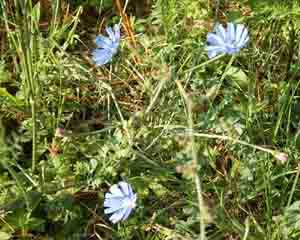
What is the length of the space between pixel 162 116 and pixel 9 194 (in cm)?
42

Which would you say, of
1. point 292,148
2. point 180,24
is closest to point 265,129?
point 292,148

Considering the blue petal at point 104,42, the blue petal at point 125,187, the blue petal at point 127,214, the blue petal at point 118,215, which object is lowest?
the blue petal at point 118,215

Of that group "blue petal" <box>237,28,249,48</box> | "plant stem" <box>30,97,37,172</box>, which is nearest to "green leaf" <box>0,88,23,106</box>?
"plant stem" <box>30,97,37,172</box>

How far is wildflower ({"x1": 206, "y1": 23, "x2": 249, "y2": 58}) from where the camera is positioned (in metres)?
1.64

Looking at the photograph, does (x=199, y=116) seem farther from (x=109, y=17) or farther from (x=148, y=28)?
(x=109, y=17)

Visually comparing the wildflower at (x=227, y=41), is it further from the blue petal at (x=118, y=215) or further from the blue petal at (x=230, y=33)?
the blue petal at (x=118, y=215)

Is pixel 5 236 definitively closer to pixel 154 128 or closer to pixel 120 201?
pixel 120 201

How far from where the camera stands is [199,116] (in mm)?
1787

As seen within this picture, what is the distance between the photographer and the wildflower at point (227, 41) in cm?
164

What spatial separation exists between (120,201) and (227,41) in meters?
0.44

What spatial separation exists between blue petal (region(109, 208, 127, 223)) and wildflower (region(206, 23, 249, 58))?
1.33 ft

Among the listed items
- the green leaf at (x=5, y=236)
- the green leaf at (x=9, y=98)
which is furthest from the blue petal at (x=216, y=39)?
the green leaf at (x=5, y=236)

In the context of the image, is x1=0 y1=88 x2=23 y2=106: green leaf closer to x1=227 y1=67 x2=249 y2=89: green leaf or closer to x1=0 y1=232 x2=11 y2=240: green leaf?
x1=0 y1=232 x2=11 y2=240: green leaf

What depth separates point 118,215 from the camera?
161 cm
